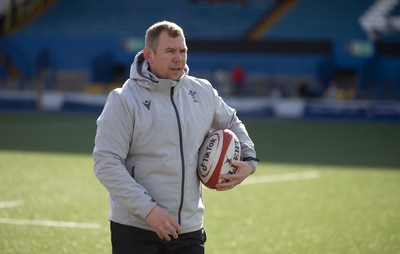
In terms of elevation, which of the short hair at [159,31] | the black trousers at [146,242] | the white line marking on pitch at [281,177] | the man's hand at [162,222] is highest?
the short hair at [159,31]

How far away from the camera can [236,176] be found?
4.36m

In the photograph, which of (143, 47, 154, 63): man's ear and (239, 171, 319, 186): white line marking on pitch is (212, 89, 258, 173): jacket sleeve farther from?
(239, 171, 319, 186): white line marking on pitch

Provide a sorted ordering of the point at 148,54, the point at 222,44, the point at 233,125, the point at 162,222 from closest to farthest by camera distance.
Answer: the point at 162,222, the point at 148,54, the point at 233,125, the point at 222,44

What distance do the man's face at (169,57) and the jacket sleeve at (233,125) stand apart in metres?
0.47

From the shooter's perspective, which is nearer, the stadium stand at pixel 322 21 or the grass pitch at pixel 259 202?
the grass pitch at pixel 259 202

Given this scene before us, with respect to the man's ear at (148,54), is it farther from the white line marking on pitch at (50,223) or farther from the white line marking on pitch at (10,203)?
the white line marking on pitch at (10,203)

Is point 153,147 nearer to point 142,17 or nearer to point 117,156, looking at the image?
point 117,156

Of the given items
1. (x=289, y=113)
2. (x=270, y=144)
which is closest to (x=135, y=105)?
(x=270, y=144)

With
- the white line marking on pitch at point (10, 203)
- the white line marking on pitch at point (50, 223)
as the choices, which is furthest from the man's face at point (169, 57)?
the white line marking on pitch at point (10, 203)

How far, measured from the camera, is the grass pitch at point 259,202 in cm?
696

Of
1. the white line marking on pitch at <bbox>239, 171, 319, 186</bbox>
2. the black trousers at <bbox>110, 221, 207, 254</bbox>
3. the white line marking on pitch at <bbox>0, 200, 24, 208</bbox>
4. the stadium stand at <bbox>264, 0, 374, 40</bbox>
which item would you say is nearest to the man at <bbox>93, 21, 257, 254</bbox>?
the black trousers at <bbox>110, 221, 207, 254</bbox>

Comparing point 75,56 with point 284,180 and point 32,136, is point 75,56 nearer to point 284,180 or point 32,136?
point 32,136

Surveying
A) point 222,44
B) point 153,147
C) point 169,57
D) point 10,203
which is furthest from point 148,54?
point 222,44

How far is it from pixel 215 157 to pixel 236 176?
0.18 meters
